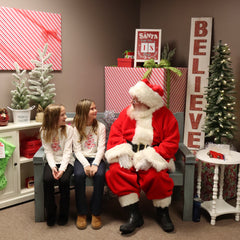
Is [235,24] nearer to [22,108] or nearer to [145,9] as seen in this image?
[145,9]

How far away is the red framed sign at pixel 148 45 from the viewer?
3.73 metres

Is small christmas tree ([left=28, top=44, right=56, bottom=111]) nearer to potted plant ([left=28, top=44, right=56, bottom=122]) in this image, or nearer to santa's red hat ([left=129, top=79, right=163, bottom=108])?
potted plant ([left=28, top=44, right=56, bottom=122])

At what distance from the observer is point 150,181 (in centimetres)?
262

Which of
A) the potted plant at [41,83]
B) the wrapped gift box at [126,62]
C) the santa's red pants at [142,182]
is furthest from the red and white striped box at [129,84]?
the santa's red pants at [142,182]

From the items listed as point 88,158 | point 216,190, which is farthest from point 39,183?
point 216,190

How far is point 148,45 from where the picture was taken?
3.75 meters

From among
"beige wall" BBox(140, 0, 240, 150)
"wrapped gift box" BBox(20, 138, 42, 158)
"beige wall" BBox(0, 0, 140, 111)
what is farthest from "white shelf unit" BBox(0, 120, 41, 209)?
"beige wall" BBox(140, 0, 240, 150)

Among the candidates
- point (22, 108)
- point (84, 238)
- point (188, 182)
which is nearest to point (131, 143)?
point (188, 182)

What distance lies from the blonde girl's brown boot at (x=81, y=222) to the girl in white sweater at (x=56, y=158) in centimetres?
12

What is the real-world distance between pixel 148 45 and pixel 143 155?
1599mm

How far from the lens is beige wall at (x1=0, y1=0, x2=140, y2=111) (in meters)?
3.61

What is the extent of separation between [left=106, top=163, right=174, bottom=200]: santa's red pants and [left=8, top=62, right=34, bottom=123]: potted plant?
1.14 meters

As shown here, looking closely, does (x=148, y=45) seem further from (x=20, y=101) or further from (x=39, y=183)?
(x=39, y=183)

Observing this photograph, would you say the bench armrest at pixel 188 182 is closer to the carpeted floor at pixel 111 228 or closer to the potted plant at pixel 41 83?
the carpeted floor at pixel 111 228
